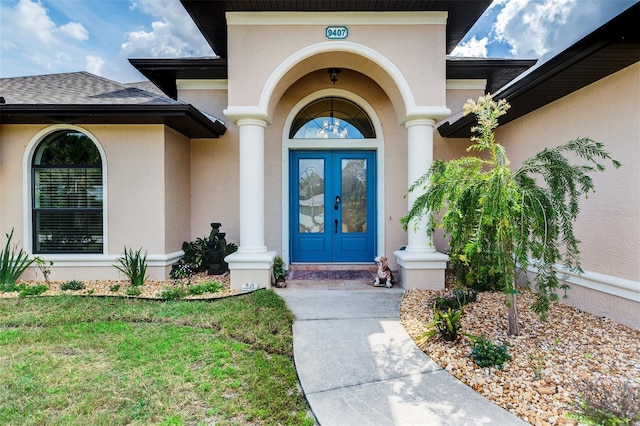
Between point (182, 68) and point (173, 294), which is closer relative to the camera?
point (173, 294)

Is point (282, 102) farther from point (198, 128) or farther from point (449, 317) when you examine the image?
point (449, 317)

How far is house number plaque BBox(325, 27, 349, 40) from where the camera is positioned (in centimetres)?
617

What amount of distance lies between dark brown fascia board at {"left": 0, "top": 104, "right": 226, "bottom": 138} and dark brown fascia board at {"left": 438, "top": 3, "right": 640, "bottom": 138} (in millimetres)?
5718

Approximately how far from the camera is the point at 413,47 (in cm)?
620

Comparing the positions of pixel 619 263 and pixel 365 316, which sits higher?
pixel 619 263

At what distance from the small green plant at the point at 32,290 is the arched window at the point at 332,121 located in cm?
588

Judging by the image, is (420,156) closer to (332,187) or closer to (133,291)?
(332,187)

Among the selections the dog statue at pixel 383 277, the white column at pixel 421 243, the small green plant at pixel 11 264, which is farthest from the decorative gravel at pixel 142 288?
the white column at pixel 421 243

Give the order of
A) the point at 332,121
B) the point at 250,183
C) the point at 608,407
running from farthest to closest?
the point at 332,121
the point at 250,183
the point at 608,407

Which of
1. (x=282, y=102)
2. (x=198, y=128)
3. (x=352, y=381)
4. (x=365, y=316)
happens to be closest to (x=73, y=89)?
(x=198, y=128)

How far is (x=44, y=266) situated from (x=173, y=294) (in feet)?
10.4

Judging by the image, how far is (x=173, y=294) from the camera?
5.71 meters

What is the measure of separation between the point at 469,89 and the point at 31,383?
9403mm

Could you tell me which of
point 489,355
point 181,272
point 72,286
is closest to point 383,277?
point 489,355
